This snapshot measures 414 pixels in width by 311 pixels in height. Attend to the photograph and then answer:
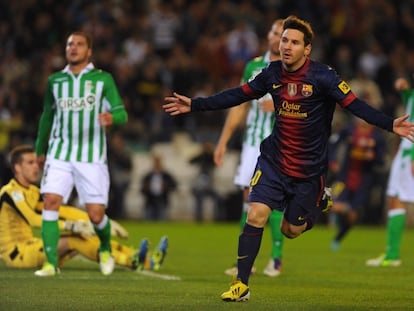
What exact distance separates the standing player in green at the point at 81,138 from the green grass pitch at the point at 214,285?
589mm

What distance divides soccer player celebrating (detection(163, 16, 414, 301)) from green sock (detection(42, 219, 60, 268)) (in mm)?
2631

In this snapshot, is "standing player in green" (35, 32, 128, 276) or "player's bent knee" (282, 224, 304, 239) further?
"standing player in green" (35, 32, 128, 276)

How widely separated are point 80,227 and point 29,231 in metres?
0.69

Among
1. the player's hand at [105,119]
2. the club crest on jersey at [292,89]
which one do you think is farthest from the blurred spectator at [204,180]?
the club crest on jersey at [292,89]

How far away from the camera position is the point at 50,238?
37.5 ft

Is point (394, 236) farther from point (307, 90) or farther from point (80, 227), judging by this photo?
point (307, 90)

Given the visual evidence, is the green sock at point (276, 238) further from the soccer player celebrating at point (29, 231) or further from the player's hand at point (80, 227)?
the player's hand at point (80, 227)

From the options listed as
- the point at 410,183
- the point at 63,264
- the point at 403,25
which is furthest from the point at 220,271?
the point at 403,25

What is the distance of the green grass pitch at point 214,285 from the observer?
9.12m

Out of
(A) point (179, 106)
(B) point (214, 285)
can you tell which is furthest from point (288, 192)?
(B) point (214, 285)

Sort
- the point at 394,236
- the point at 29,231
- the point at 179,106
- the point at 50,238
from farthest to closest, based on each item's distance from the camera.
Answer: the point at 394,236 → the point at 29,231 → the point at 50,238 → the point at 179,106

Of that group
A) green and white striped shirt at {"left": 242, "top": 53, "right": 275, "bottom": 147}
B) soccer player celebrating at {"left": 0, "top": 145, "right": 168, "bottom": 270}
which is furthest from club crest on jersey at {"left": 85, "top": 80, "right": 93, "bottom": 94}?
green and white striped shirt at {"left": 242, "top": 53, "right": 275, "bottom": 147}

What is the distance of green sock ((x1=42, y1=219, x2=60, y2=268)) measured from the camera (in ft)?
37.4

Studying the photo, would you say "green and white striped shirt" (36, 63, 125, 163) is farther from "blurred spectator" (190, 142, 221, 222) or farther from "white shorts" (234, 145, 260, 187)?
"blurred spectator" (190, 142, 221, 222)
